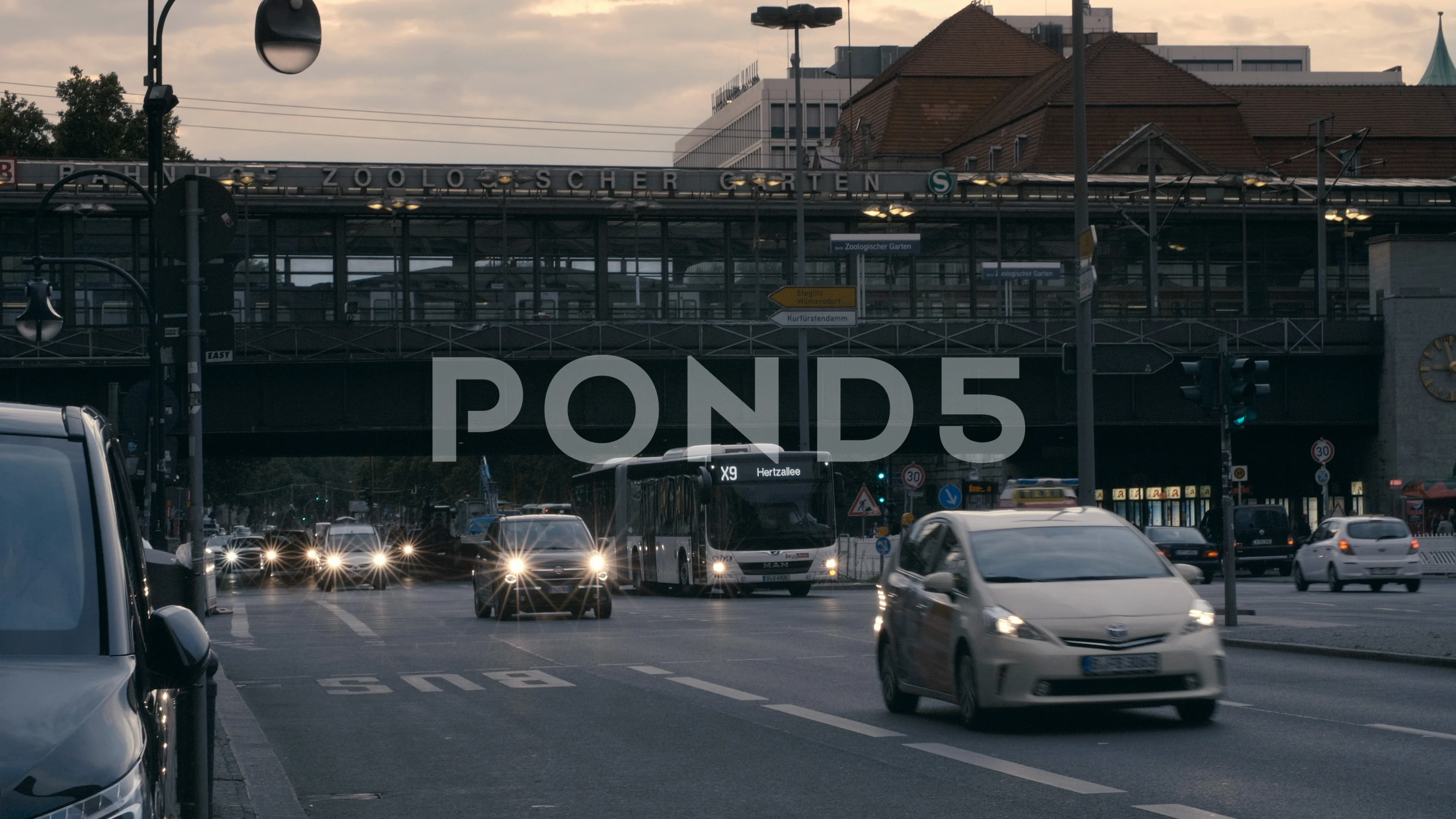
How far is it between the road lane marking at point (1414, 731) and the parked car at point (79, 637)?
8584 millimetres

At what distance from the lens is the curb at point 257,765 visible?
993 centimetres

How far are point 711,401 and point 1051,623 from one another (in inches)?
1468

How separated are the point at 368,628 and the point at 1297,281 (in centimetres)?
5156

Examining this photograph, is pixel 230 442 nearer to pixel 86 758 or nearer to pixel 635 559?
pixel 635 559

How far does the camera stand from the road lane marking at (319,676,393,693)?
1777 cm

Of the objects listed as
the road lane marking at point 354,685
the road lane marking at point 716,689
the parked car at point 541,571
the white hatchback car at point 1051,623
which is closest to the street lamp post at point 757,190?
the parked car at point 541,571

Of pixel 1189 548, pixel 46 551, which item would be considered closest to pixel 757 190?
pixel 1189 548

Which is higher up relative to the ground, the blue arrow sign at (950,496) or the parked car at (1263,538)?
the blue arrow sign at (950,496)

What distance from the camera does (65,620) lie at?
5.21 metres

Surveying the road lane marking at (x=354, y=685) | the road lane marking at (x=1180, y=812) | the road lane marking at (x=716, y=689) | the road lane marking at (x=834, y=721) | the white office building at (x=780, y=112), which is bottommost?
the road lane marking at (x=354, y=685)

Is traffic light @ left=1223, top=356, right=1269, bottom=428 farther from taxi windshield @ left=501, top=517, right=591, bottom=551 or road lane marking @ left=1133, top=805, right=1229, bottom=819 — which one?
road lane marking @ left=1133, top=805, right=1229, bottom=819

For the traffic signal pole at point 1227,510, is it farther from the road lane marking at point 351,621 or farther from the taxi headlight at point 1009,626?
the road lane marking at point 351,621

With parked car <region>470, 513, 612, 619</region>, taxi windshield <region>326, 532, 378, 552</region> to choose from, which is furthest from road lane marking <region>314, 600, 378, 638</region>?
taxi windshield <region>326, 532, 378, 552</region>

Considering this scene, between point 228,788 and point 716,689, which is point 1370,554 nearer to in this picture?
point 716,689
